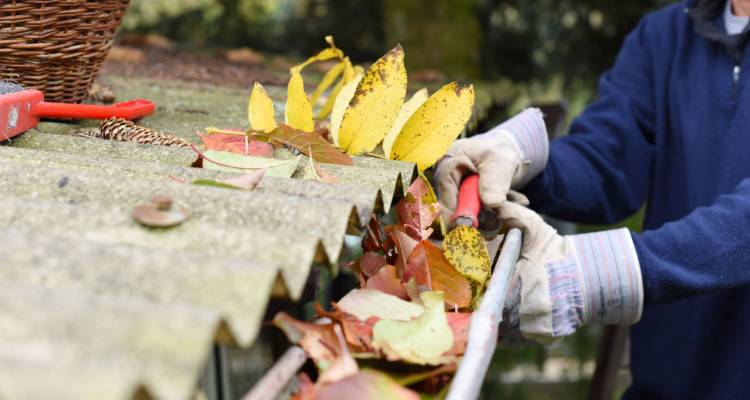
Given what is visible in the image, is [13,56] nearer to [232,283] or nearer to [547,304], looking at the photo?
[232,283]

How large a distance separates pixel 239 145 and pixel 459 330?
542 millimetres

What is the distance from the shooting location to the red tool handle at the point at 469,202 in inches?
57.2

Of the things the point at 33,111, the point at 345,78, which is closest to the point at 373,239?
the point at 345,78

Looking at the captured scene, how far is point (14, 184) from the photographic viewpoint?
1099 millimetres

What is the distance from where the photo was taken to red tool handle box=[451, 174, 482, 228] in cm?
145

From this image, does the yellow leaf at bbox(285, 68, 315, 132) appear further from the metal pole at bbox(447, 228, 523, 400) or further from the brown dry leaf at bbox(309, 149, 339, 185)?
the metal pole at bbox(447, 228, 523, 400)

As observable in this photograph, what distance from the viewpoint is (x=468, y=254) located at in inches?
49.5

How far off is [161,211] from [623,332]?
2.37 m

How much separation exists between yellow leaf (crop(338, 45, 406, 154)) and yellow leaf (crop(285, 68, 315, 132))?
2.5 inches

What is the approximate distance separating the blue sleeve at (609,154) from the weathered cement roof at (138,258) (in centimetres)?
77

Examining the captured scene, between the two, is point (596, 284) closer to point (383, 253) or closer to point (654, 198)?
point (383, 253)

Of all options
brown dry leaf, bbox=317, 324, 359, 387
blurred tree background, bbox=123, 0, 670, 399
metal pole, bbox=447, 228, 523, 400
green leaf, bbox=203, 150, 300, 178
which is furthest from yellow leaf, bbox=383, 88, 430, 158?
blurred tree background, bbox=123, 0, 670, 399

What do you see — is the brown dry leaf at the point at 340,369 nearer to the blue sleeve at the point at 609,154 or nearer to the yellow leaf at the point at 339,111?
the yellow leaf at the point at 339,111

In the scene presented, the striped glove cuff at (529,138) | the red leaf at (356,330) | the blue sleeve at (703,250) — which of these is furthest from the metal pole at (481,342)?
the striped glove cuff at (529,138)
